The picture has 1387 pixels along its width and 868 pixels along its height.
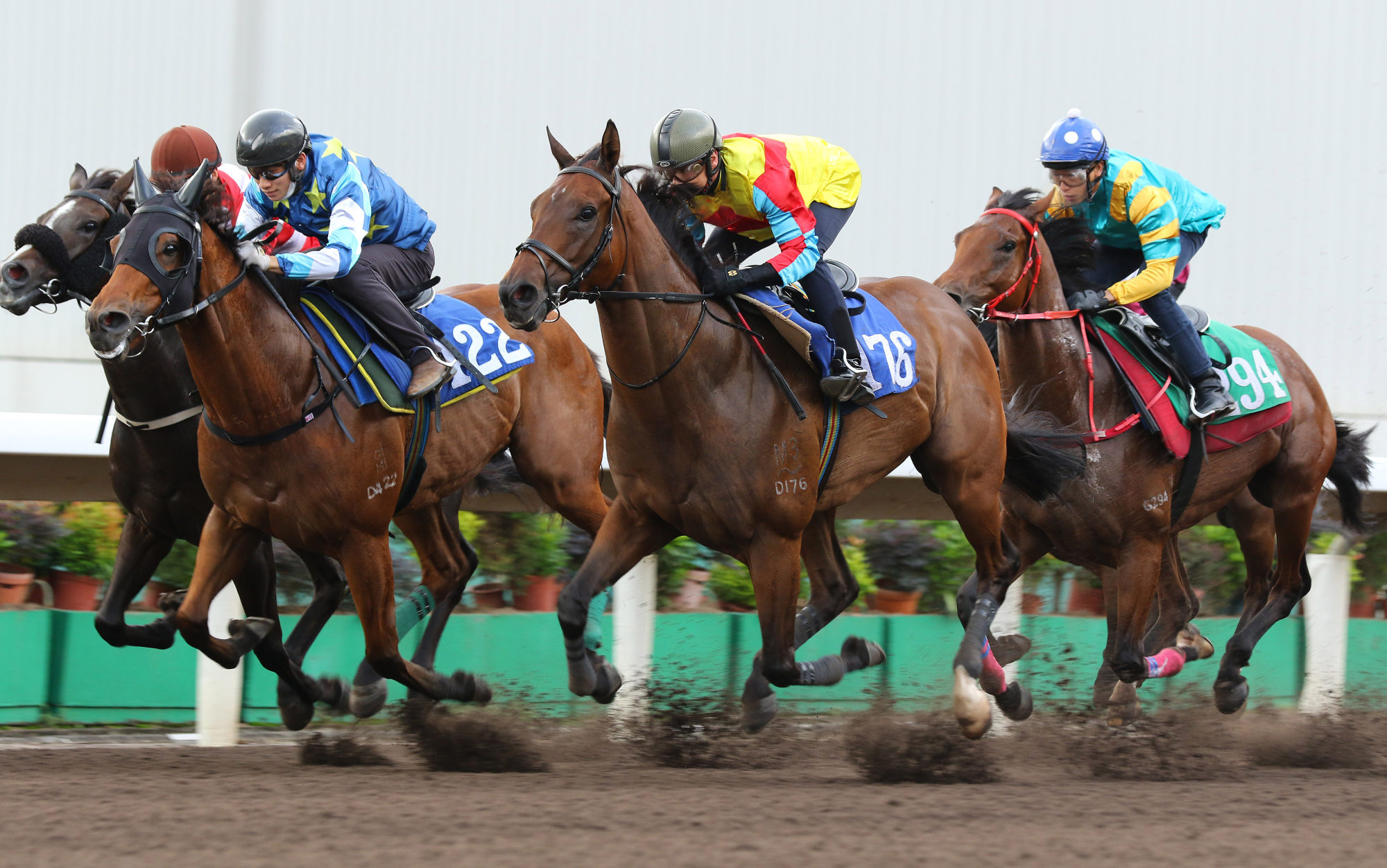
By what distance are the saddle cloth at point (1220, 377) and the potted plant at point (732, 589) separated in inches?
81.1

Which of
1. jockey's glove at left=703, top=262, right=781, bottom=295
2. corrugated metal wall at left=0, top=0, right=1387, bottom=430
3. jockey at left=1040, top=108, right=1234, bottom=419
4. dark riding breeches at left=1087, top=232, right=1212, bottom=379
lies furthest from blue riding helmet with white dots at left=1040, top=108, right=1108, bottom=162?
corrugated metal wall at left=0, top=0, right=1387, bottom=430

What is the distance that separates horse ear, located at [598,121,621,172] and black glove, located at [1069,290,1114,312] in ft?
7.24

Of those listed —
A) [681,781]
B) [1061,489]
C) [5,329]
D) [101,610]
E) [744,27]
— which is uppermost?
[744,27]

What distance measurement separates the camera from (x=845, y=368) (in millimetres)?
4629

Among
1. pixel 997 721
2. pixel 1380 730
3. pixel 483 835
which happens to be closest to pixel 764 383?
pixel 483 835

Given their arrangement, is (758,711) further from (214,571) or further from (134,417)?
(134,417)

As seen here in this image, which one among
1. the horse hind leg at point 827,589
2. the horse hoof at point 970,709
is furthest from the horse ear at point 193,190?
the horse hoof at point 970,709

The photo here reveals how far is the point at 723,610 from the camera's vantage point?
22.5 feet

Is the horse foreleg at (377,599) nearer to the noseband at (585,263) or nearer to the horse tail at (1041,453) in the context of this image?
the noseband at (585,263)

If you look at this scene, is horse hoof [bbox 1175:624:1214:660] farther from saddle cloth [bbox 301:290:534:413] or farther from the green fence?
saddle cloth [bbox 301:290:534:413]

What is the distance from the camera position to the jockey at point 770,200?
4.41m

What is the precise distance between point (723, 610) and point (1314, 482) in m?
2.65

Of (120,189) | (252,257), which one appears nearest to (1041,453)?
(252,257)

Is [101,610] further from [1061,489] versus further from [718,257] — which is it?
[1061,489]
